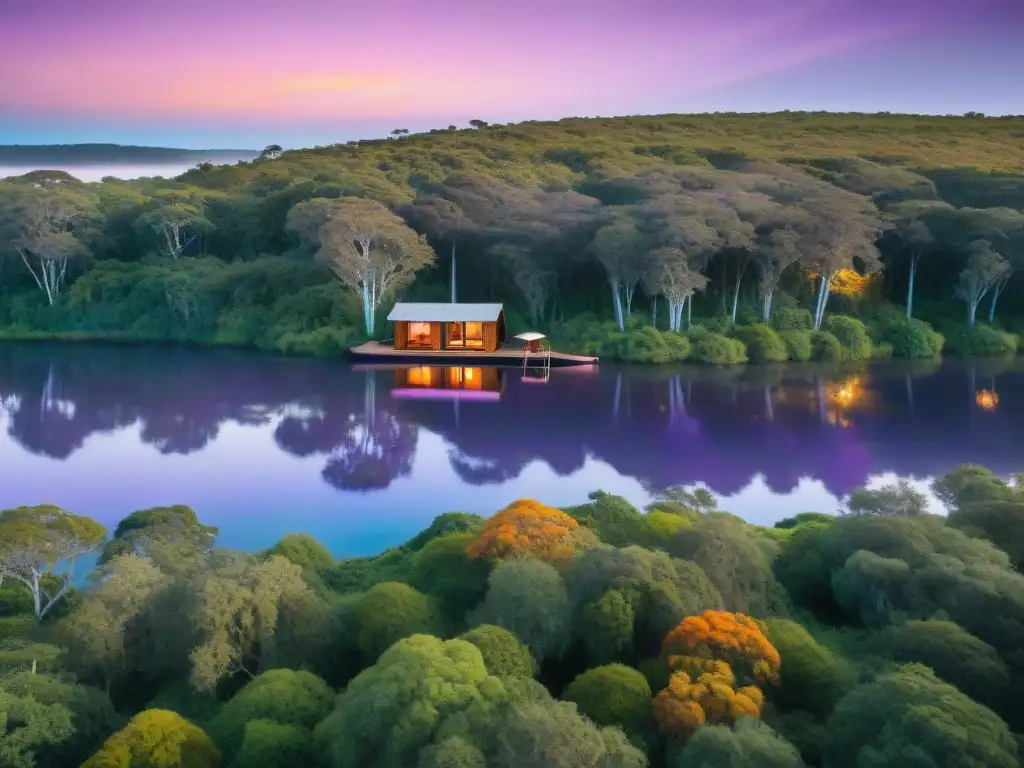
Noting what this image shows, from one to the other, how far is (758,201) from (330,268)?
18017 mm

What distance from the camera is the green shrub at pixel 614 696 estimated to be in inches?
303

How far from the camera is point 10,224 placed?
140ft

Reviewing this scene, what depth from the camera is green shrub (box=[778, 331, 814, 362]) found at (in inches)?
1319

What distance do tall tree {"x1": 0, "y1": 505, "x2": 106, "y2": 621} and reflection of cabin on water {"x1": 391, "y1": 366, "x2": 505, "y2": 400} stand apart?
16540mm

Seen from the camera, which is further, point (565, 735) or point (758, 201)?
point (758, 201)

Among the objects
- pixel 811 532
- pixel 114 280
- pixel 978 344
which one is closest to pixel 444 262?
pixel 114 280

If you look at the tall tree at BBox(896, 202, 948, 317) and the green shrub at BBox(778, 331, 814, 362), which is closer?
the green shrub at BBox(778, 331, 814, 362)

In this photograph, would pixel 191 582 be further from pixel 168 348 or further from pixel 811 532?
pixel 168 348

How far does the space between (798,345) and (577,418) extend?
13.2m

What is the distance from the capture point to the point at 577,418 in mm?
24203

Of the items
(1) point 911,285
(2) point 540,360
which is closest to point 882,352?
(1) point 911,285

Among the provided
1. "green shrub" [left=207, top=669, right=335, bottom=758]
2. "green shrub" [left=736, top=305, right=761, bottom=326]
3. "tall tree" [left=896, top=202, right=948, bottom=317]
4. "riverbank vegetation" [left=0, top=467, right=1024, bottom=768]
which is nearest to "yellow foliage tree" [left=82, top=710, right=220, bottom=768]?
"riverbank vegetation" [left=0, top=467, right=1024, bottom=768]

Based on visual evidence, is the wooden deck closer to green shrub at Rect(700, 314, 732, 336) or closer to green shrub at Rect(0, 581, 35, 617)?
green shrub at Rect(700, 314, 732, 336)

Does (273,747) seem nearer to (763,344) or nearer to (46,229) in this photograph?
(763,344)
